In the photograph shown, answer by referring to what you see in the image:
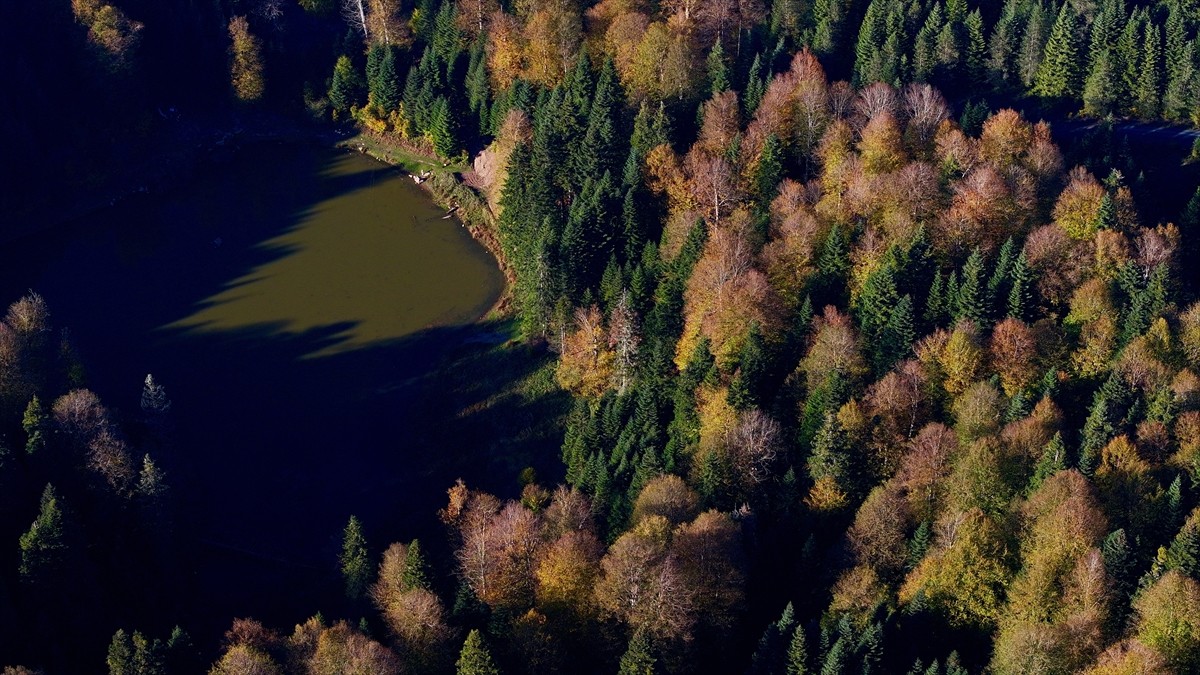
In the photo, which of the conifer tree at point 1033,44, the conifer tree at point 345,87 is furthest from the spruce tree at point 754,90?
the conifer tree at point 345,87

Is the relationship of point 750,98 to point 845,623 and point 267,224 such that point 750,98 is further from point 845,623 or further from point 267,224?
point 845,623

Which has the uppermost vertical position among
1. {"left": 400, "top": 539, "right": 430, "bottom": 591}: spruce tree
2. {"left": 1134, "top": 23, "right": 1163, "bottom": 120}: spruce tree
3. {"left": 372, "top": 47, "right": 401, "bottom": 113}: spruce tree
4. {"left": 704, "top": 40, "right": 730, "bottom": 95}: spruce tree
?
{"left": 372, "top": 47, "right": 401, "bottom": 113}: spruce tree

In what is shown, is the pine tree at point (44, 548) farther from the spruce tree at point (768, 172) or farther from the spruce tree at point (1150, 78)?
the spruce tree at point (1150, 78)

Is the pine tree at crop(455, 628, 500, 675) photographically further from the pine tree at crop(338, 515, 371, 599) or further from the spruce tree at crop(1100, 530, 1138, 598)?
the spruce tree at crop(1100, 530, 1138, 598)

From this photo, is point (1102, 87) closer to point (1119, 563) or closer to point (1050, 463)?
point (1050, 463)

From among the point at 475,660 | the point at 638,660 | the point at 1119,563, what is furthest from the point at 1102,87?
the point at 475,660

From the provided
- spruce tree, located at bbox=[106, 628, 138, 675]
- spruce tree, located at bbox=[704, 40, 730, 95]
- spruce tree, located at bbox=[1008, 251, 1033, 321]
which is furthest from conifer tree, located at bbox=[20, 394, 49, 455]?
spruce tree, located at bbox=[1008, 251, 1033, 321]
